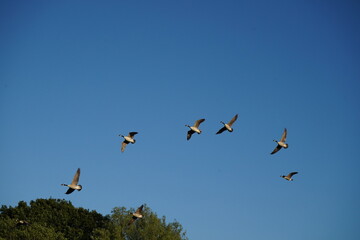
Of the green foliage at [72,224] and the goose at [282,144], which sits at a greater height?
the goose at [282,144]

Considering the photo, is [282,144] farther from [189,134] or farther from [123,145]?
[123,145]

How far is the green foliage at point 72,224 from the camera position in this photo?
247 feet

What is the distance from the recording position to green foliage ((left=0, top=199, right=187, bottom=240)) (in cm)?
7525

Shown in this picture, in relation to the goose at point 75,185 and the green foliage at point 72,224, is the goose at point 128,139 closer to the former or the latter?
the goose at point 75,185

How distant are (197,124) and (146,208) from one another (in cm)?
3146

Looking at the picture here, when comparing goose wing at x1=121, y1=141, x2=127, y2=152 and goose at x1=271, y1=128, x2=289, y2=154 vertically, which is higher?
goose at x1=271, y1=128, x2=289, y2=154

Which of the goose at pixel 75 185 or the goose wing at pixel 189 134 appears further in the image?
the goose wing at pixel 189 134

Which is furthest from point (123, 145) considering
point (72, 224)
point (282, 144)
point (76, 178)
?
point (72, 224)

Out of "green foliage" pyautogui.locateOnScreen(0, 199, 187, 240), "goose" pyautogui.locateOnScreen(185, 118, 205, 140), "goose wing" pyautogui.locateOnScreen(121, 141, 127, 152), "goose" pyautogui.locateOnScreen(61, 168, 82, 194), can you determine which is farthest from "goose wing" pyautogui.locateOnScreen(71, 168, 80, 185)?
"green foliage" pyautogui.locateOnScreen(0, 199, 187, 240)

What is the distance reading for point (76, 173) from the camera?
4909cm

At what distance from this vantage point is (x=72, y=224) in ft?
286

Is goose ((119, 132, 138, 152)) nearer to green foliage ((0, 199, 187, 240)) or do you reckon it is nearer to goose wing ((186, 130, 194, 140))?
goose wing ((186, 130, 194, 140))

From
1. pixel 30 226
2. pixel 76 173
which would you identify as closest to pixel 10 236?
pixel 30 226

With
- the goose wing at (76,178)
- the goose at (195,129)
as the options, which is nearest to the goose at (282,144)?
the goose at (195,129)
